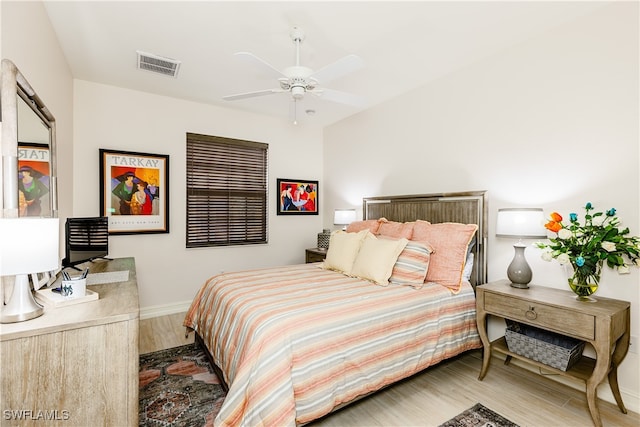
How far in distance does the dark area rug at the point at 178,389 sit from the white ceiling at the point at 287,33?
2.65 meters

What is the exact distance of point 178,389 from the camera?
2.19m

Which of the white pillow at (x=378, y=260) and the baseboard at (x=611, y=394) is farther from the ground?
Result: the white pillow at (x=378, y=260)

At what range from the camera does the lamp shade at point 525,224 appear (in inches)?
88.3

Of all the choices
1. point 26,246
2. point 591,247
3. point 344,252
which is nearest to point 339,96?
point 344,252

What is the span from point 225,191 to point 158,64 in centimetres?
173

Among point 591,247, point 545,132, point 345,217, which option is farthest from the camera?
point 345,217

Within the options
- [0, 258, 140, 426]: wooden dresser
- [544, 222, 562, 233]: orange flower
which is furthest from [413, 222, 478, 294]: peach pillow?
[0, 258, 140, 426]: wooden dresser

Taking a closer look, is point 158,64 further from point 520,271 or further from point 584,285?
point 584,285

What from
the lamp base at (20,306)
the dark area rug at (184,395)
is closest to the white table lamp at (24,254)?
the lamp base at (20,306)

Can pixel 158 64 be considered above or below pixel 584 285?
above

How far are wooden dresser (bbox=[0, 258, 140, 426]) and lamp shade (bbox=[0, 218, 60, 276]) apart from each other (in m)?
0.23

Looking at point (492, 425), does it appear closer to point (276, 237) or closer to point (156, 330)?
point (156, 330)

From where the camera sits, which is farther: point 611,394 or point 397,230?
point 397,230

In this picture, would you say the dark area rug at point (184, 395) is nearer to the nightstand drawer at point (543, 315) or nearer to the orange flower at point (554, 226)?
the nightstand drawer at point (543, 315)
